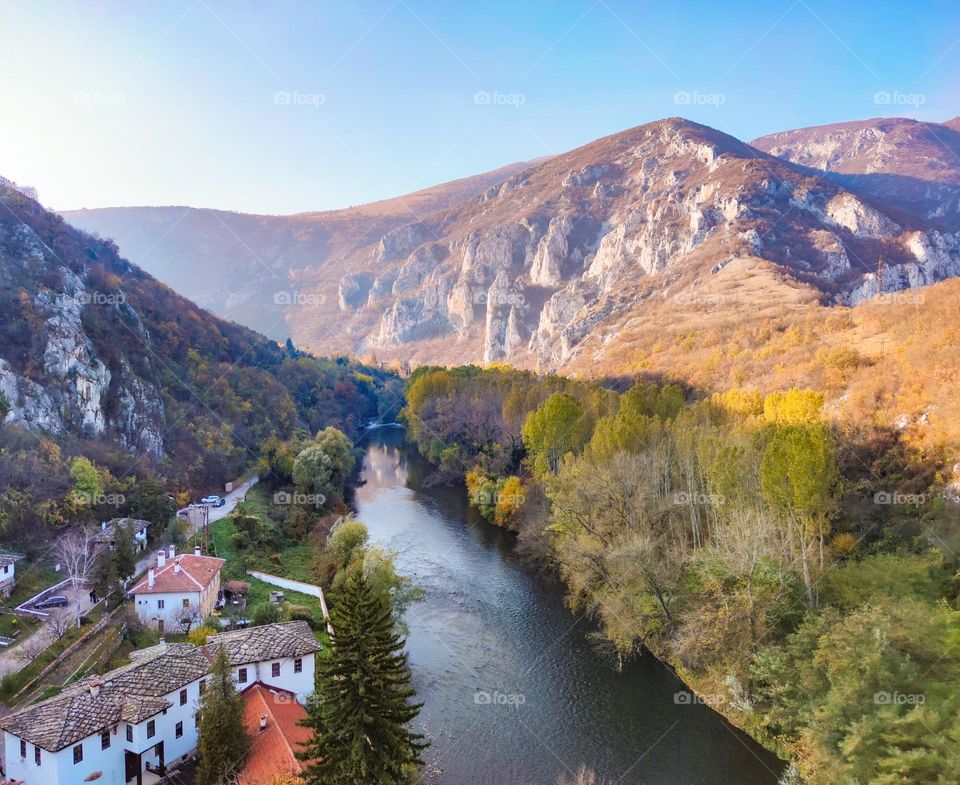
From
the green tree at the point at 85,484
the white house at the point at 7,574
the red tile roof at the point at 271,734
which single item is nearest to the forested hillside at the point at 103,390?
the green tree at the point at 85,484

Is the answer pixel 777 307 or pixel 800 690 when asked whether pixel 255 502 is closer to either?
pixel 800 690

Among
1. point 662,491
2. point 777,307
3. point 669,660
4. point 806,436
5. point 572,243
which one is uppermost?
point 572,243

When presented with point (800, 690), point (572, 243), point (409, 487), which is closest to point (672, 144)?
point (572, 243)

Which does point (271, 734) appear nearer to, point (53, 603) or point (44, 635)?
point (44, 635)
